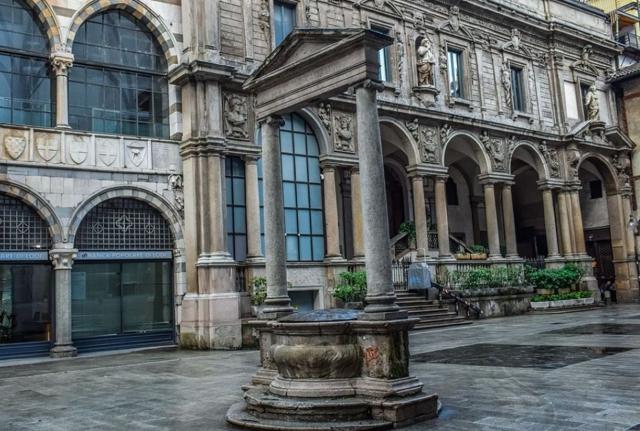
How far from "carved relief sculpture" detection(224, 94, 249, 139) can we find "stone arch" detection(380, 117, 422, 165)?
19.5 feet

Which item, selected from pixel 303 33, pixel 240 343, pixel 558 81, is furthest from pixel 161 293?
pixel 558 81

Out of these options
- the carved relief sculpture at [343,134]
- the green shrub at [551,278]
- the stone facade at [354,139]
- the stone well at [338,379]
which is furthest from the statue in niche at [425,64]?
the stone well at [338,379]

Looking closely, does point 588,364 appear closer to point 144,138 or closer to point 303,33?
point 303,33

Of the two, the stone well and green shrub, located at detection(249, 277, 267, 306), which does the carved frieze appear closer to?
green shrub, located at detection(249, 277, 267, 306)

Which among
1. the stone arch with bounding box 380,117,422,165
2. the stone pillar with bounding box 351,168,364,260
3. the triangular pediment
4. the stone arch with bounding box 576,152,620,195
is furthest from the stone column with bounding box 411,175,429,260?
the stone arch with bounding box 576,152,620,195

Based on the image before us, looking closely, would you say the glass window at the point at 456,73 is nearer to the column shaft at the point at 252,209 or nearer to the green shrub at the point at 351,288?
the green shrub at the point at 351,288

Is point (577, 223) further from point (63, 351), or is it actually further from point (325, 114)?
point (63, 351)

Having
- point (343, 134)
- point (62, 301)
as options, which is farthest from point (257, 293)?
point (343, 134)

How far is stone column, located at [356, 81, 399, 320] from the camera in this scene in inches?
317

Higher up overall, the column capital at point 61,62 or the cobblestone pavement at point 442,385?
the column capital at point 61,62

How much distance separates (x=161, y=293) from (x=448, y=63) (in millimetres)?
14631

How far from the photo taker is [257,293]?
1780 centimetres

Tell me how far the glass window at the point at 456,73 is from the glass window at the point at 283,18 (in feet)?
24.8

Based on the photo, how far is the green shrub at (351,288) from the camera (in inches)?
758
